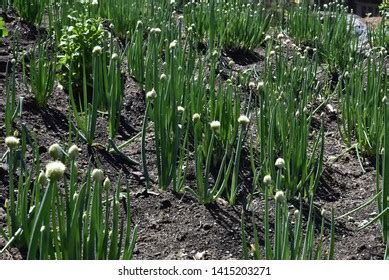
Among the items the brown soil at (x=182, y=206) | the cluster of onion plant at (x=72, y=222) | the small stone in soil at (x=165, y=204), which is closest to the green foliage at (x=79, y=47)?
the brown soil at (x=182, y=206)

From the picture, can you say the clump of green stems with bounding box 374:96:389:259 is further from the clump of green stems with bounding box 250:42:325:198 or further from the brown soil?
the clump of green stems with bounding box 250:42:325:198

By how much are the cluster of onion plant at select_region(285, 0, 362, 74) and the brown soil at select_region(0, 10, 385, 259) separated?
137cm

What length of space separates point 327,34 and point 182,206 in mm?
A: 2743

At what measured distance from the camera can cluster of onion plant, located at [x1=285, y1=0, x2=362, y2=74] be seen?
475 centimetres

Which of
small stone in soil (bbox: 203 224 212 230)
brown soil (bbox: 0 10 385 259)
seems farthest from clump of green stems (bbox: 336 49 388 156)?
small stone in soil (bbox: 203 224 212 230)

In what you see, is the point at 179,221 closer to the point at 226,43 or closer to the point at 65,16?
the point at 65,16

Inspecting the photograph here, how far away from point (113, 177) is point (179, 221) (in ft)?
1.33

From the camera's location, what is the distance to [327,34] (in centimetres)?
500

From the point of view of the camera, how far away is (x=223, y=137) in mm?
2941

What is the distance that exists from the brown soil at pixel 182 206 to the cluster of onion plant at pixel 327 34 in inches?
53.8

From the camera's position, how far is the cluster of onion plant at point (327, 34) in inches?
187
